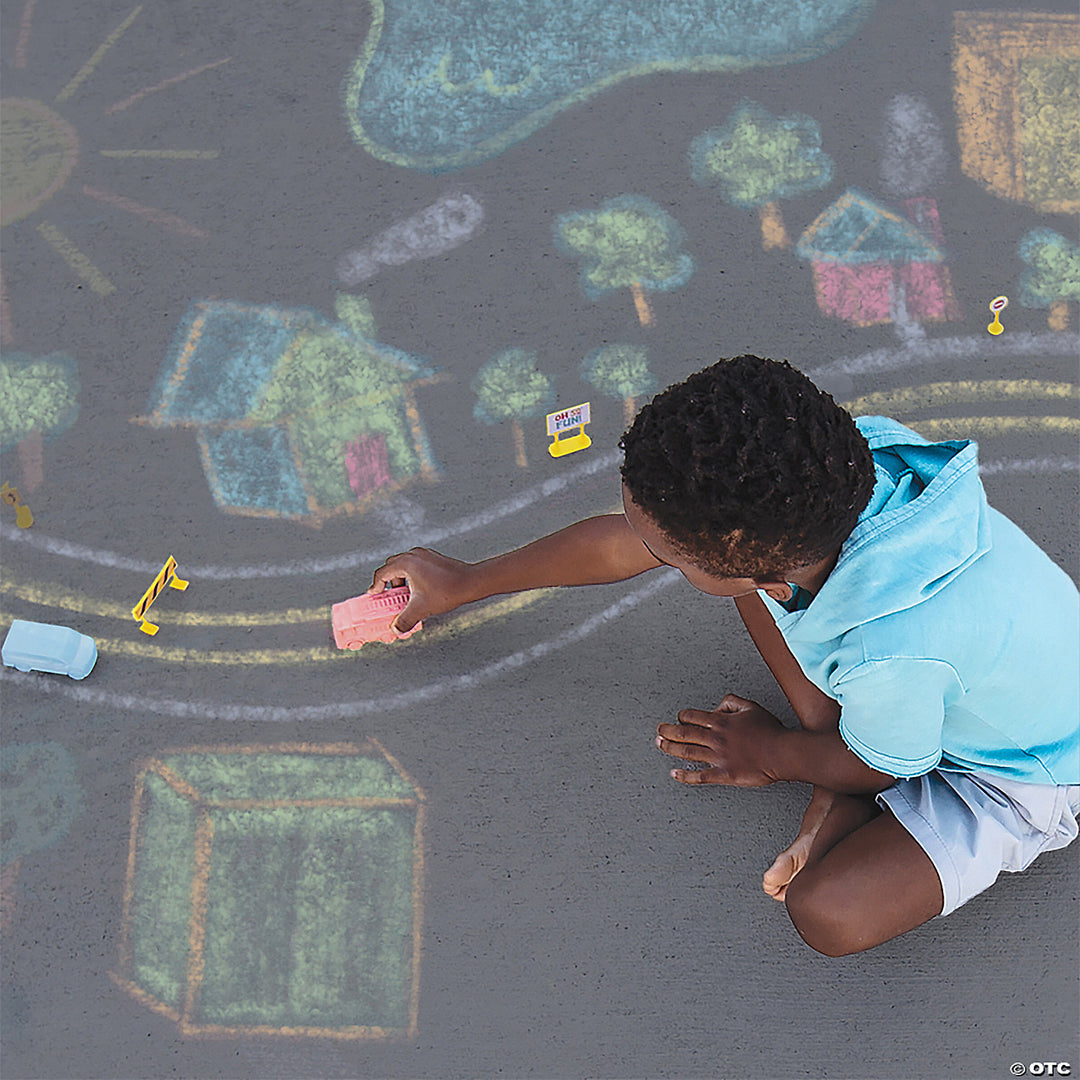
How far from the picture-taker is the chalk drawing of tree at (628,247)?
2.39 meters

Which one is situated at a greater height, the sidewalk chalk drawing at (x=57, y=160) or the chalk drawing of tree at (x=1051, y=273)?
the sidewalk chalk drawing at (x=57, y=160)

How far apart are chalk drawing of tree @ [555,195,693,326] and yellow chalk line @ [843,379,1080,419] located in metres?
0.49

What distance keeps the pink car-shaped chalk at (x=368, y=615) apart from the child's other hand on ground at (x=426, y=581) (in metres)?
0.02

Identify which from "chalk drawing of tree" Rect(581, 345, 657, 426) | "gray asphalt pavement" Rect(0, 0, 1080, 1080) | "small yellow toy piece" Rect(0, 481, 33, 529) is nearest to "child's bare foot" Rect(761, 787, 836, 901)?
"gray asphalt pavement" Rect(0, 0, 1080, 1080)

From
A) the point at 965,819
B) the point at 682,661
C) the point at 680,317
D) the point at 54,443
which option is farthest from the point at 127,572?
the point at 965,819

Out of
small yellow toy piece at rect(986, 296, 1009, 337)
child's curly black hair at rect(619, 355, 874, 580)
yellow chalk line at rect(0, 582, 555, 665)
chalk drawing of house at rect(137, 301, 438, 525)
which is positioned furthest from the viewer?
small yellow toy piece at rect(986, 296, 1009, 337)

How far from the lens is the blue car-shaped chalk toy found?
2.04 metres

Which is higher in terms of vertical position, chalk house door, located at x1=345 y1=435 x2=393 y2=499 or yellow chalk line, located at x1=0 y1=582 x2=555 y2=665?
chalk house door, located at x1=345 y1=435 x2=393 y2=499

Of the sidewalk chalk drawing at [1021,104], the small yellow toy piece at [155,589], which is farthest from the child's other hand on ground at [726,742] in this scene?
the sidewalk chalk drawing at [1021,104]

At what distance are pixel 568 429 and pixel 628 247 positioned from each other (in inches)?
19.2

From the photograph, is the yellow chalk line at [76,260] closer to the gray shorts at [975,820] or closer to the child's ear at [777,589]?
the child's ear at [777,589]

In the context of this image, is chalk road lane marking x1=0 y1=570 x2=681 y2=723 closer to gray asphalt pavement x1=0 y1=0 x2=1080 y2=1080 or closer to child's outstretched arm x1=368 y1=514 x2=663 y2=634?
gray asphalt pavement x1=0 y1=0 x2=1080 y2=1080

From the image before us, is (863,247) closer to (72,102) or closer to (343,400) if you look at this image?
(343,400)

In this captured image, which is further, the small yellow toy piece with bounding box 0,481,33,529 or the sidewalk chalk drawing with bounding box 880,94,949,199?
the sidewalk chalk drawing with bounding box 880,94,949,199
